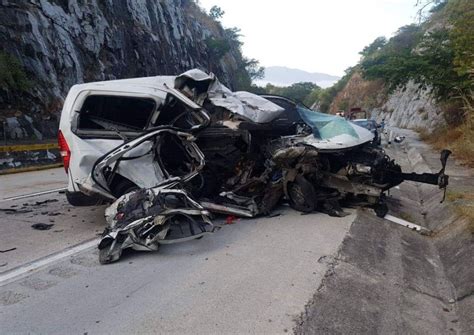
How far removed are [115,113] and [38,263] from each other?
2.50 meters

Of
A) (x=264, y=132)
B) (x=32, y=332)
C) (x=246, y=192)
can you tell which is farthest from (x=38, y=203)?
(x=32, y=332)

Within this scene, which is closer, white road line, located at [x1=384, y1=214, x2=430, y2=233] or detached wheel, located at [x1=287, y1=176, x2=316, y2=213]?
white road line, located at [x1=384, y1=214, x2=430, y2=233]

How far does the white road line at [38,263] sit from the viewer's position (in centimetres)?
372

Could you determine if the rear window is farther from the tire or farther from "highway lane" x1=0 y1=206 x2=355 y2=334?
"highway lane" x1=0 y1=206 x2=355 y2=334

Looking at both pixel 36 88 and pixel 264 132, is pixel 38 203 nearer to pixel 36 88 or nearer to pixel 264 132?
pixel 264 132

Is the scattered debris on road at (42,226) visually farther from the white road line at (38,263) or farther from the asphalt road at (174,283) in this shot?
the white road line at (38,263)

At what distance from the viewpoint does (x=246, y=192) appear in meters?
6.37

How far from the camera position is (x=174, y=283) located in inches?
141

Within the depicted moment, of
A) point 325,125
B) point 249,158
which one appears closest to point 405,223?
point 325,125

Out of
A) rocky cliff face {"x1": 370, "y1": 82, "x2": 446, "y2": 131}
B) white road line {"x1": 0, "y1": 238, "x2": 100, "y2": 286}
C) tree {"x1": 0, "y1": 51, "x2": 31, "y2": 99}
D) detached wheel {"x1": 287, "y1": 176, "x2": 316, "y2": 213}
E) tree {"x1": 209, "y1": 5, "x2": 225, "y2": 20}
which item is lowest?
rocky cliff face {"x1": 370, "y1": 82, "x2": 446, "y2": 131}

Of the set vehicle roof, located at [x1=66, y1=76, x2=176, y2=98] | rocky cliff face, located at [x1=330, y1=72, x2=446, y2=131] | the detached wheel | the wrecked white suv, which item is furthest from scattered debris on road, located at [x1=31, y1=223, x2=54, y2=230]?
rocky cliff face, located at [x1=330, y1=72, x2=446, y2=131]

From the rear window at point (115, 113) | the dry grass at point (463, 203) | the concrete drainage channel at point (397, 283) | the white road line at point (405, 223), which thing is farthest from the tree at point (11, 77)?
the dry grass at point (463, 203)

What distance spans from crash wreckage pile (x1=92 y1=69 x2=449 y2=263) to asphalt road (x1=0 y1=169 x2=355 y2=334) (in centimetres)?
88

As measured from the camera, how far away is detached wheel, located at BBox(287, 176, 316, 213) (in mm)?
6055
